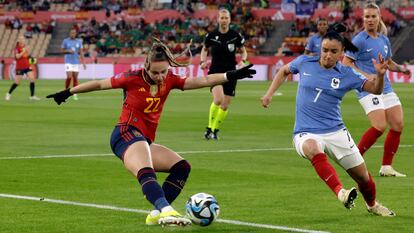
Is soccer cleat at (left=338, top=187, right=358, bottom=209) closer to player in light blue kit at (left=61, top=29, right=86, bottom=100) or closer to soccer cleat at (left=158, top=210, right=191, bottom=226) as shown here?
soccer cleat at (left=158, top=210, right=191, bottom=226)

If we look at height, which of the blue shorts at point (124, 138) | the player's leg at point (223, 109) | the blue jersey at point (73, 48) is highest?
the blue shorts at point (124, 138)

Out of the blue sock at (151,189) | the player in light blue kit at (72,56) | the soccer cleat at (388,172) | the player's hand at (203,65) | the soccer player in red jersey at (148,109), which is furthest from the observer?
the player in light blue kit at (72,56)

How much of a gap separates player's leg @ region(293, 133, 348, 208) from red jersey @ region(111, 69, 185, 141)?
1.53 metres

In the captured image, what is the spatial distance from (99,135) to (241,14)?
4801cm

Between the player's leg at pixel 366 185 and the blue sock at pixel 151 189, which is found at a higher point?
the blue sock at pixel 151 189

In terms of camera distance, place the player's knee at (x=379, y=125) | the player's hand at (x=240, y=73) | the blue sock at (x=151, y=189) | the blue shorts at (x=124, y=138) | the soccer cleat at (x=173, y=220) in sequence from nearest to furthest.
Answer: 1. the soccer cleat at (x=173, y=220)
2. the blue sock at (x=151, y=189)
3. the blue shorts at (x=124, y=138)
4. the player's hand at (x=240, y=73)
5. the player's knee at (x=379, y=125)

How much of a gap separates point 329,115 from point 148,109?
1.99 metres

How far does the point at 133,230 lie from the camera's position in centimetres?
966

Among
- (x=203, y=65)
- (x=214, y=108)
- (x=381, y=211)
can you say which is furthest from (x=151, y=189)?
(x=203, y=65)

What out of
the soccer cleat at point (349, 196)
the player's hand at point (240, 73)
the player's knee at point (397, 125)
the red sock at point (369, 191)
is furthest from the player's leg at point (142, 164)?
the player's knee at point (397, 125)

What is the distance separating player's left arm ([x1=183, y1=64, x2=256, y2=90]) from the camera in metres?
10.2

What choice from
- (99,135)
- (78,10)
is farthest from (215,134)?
(78,10)

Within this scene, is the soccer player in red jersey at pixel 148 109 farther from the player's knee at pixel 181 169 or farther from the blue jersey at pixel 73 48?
the blue jersey at pixel 73 48

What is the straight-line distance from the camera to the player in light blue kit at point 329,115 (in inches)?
421
